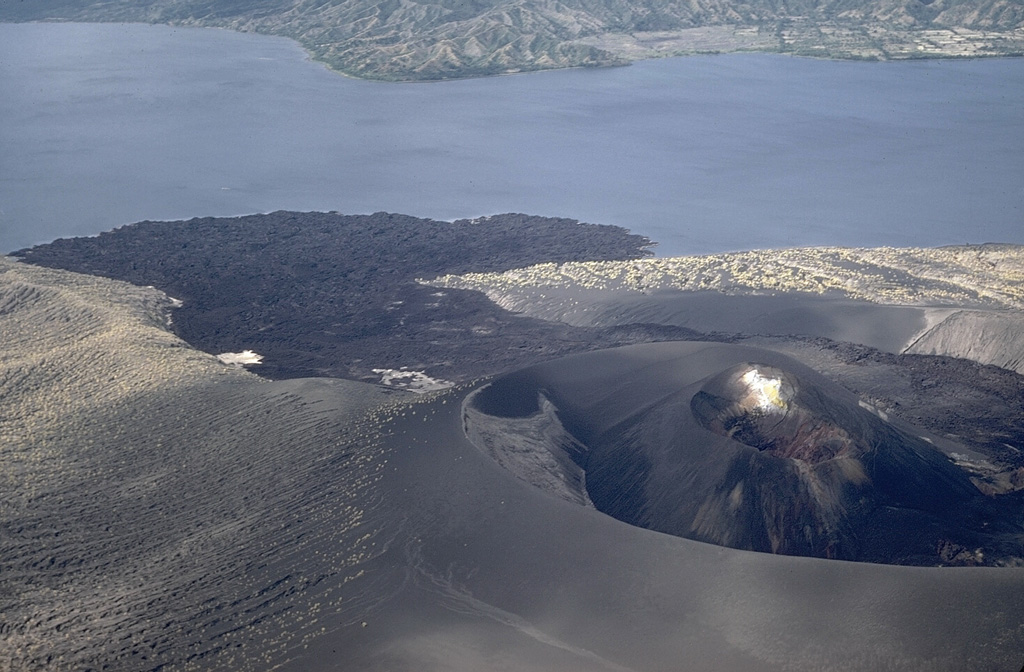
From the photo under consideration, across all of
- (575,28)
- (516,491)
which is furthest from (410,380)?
(575,28)

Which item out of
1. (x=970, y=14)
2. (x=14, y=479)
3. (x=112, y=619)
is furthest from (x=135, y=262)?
(x=970, y=14)

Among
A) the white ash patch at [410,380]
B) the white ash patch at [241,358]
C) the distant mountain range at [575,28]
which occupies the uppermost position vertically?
the distant mountain range at [575,28]

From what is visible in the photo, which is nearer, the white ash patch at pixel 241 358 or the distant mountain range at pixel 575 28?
the white ash patch at pixel 241 358

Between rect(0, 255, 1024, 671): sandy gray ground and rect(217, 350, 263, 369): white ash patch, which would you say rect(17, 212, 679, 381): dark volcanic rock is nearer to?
rect(217, 350, 263, 369): white ash patch

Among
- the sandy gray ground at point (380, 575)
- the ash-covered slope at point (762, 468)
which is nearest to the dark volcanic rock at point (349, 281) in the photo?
the ash-covered slope at point (762, 468)

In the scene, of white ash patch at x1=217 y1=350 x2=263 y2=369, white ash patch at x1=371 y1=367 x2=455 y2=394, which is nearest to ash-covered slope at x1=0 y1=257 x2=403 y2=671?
white ash patch at x1=217 y1=350 x2=263 y2=369

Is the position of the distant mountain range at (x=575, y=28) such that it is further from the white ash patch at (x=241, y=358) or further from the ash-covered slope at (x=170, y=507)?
the ash-covered slope at (x=170, y=507)

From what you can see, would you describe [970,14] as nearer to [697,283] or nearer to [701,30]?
[701,30]

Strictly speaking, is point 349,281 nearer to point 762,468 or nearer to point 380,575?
point 762,468
